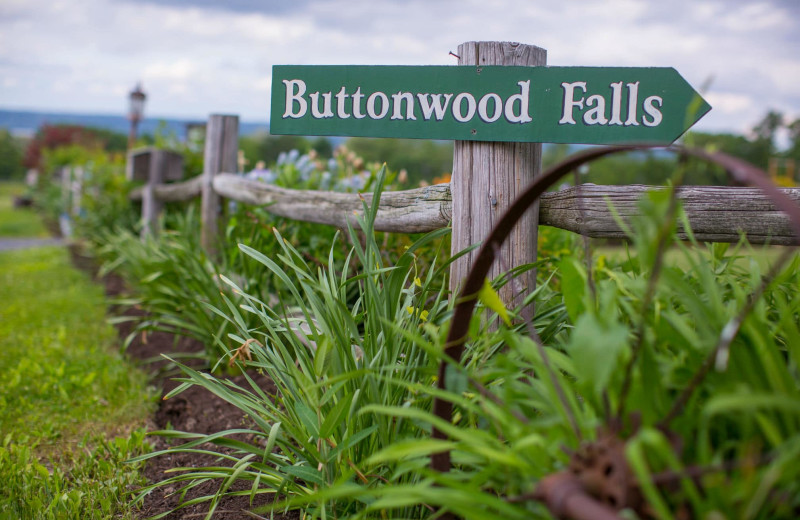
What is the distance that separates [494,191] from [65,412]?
2.32 metres

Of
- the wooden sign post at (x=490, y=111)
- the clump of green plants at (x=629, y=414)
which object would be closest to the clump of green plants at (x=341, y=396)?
the clump of green plants at (x=629, y=414)

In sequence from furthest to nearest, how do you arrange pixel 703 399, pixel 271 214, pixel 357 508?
1. pixel 271 214
2. pixel 357 508
3. pixel 703 399

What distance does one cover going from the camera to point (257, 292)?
3416 millimetres

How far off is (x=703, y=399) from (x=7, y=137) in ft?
155

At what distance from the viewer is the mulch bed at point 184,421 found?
6.48 feet

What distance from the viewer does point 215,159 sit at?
178 inches

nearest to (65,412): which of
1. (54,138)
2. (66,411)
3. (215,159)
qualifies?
(66,411)

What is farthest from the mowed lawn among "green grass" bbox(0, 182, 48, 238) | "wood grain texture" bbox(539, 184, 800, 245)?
"green grass" bbox(0, 182, 48, 238)

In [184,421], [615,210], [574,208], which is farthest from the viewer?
[184,421]

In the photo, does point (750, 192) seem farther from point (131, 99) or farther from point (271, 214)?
point (131, 99)

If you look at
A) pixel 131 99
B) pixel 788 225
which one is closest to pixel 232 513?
pixel 788 225

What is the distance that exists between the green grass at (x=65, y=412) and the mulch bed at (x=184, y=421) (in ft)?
0.29

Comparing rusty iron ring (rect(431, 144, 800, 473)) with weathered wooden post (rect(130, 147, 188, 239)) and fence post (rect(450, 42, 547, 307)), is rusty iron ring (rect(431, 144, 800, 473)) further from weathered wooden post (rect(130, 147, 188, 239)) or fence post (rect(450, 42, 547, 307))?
weathered wooden post (rect(130, 147, 188, 239))

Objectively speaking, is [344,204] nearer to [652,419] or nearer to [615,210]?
[615,210]
